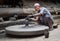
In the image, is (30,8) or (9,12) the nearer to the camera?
(9,12)

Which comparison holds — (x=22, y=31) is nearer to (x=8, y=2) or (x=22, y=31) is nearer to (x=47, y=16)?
(x=47, y=16)

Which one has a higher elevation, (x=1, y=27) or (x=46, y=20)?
(x=46, y=20)

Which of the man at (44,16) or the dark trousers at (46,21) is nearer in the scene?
the man at (44,16)

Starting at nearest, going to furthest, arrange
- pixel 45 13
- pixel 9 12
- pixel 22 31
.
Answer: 1. pixel 22 31
2. pixel 45 13
3. pixel 9 12

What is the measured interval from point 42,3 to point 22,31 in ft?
22.2

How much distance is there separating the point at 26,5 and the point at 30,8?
64 centimetres

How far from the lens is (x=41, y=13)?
17.9 ft

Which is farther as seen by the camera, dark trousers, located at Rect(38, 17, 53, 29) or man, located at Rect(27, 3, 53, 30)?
dark trousers, located at Rect(38, 17, 53, 29)

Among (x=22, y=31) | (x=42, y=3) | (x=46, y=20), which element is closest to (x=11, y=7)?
(x=42, y=3)

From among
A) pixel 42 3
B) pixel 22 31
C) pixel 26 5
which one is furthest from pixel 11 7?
pixel 22 31

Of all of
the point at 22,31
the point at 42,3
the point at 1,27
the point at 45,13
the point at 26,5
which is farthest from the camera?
the point at 42,3

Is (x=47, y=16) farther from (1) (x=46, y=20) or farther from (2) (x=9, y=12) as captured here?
(2) (x=9, y=12)

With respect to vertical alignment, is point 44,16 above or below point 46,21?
above

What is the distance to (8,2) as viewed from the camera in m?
10.1
